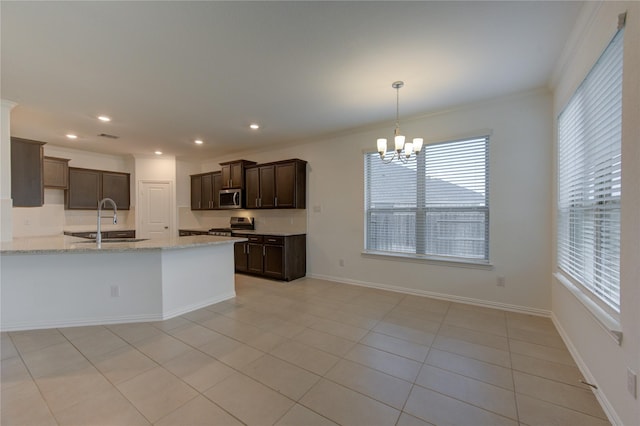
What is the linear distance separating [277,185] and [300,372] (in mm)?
3670

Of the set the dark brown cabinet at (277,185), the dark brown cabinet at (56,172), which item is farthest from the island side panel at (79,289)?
the dark brown cabinet at (56,172)

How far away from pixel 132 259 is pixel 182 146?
3.31 meters

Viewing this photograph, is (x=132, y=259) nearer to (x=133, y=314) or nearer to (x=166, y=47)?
(x=133, y=314)

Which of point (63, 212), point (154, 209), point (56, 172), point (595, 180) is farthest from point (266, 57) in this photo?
point (63, 212)

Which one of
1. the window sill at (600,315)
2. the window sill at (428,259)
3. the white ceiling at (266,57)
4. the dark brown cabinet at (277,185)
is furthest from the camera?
the dark brown cabinet at (277,185)

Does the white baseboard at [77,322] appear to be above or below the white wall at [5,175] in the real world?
below

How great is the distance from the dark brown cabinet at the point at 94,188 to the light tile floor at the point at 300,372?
399 centimetres

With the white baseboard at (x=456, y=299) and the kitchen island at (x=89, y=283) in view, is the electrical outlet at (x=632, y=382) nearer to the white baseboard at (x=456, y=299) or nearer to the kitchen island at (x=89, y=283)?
the white baseboard at (x=456, y=299)

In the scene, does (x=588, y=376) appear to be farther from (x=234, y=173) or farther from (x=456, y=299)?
(x=234, y=173)

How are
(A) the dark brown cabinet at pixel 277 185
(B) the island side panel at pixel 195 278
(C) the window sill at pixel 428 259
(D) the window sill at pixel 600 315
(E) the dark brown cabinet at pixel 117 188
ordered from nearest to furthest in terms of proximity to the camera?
(D) the window sill at pixel 600 315 < (B) the island side panel at pixel 195 278 < (C) the window sill at pixel 428 259 < (A) the dark brown cabinet at pixel 277 185 < (E) the dark brown cabinet at pixel 117 188

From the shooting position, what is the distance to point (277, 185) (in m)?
5.18

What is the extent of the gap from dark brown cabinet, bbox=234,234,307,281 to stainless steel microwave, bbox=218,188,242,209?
3.06ft

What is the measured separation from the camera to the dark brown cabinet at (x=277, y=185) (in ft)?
16.4

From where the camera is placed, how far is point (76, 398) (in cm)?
174
